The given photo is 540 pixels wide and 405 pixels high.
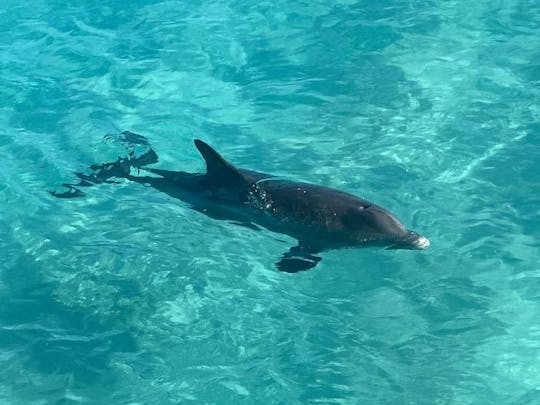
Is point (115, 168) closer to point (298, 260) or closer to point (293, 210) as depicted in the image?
point (293, 210)

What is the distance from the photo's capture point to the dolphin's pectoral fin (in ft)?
27.8

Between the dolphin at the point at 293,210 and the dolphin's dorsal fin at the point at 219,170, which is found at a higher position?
the dolphin's dorsal fin at the point at 219,170

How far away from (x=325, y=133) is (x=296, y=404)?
18.6 ft

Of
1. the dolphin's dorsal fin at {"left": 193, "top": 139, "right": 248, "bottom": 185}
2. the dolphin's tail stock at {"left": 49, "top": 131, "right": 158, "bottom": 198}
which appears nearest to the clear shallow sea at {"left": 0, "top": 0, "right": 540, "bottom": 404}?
the dolphin's tail stock at {"left": 49, "top": 131, "right": 158, "bottom": 198}

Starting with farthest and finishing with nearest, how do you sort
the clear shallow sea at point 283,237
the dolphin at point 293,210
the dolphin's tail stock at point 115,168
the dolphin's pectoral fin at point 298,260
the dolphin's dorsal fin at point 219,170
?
the dolphin's tail stock at point 115,168, the clear shallow sea at point 283,237, the dolphin's dorsal fin at point 219,170, the dolphin at point 293,210, the dolphin's pectoral fin at point 298,260

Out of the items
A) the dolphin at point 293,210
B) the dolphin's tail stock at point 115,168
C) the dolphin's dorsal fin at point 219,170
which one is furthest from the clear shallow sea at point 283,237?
the dolphin's dorsal fin at point 219,170

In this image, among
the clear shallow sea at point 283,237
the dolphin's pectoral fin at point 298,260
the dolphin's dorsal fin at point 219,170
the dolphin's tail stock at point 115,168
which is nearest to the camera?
the dolphin's pectoral fin at point 298,260

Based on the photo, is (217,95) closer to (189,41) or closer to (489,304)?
(189,41)

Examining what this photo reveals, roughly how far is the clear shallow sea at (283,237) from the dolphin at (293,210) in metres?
0.69

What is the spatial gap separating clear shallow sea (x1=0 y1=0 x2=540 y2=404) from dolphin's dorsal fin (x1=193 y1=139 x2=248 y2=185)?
1.08 meters

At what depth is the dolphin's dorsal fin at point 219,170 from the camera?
9.38 metres

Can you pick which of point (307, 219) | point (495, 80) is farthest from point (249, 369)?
point (495, 80)

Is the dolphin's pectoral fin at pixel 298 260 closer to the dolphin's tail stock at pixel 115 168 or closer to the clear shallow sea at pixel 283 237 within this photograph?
the clear shallow sea at pixel 283 237

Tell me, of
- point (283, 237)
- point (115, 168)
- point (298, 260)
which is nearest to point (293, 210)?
point (298, 260)
